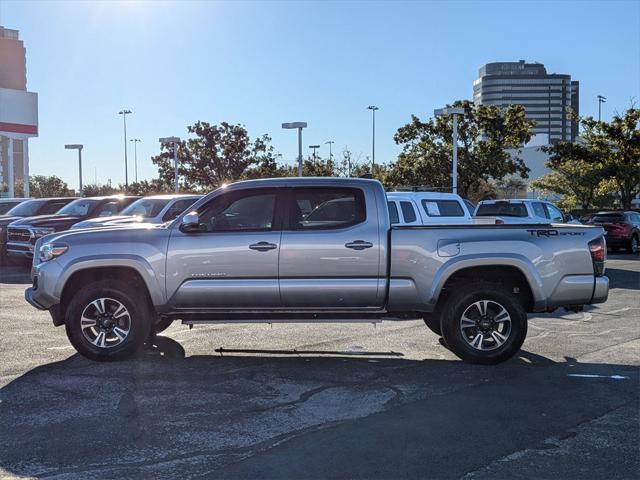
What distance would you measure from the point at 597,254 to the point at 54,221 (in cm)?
1382

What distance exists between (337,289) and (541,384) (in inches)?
86.5

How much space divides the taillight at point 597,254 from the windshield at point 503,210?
37.8 feet

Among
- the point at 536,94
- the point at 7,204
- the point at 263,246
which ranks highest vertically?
the point at 536,94

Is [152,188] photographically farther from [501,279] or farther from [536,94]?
[536,94]

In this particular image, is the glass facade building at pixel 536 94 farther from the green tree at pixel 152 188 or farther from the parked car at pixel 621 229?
the parked car at pixel 621 229

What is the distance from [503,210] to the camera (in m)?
19.1

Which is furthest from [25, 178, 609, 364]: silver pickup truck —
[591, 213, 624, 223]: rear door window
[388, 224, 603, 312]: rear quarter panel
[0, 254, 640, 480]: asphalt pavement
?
[591, 213, 624, 223]: rear door window

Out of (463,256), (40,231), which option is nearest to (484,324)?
(463,256)

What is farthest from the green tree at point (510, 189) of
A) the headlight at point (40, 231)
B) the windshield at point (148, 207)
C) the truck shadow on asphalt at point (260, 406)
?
the truck shadow on asphalt at point (260, 406)

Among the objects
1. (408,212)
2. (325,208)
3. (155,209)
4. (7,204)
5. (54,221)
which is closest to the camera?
(325,208)

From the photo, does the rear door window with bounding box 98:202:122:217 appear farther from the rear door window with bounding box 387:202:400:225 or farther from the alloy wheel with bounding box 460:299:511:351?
the alloy wheel with bounding box 460:299:511:351

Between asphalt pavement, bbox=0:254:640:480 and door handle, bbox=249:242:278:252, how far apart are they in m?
1.25

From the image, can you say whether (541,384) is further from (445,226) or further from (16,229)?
(16,229)

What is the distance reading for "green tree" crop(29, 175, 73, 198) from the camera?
72750 mm
